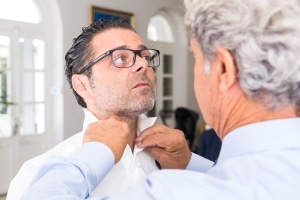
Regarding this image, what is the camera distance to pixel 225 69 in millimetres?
785

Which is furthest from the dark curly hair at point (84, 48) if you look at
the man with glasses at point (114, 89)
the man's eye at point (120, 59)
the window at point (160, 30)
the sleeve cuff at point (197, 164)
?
the window at point (160, 30)

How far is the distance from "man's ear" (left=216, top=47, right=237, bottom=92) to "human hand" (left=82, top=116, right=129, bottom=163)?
37 centimetres

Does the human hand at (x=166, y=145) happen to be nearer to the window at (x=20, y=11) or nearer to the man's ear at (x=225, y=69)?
the man's ear at (x=225, y=69)


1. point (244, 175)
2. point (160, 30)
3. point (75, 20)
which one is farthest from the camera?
point (160, 30)

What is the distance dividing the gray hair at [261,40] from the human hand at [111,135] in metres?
0.41

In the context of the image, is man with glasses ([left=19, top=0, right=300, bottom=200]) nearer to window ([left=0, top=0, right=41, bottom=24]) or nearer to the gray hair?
the gray hair

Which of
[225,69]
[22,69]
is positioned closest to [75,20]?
[22,69]

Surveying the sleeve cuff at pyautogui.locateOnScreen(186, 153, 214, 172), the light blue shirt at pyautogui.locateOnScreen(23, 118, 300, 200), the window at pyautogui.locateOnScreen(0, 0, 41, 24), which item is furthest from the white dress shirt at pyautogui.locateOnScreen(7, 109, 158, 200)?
the window at pyautogui.locateOnScreen(0, 0, 41, 24)

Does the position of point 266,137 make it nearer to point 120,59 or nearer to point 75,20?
point 120,59

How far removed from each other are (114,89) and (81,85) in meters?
0.15

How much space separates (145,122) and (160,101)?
18.8 feet

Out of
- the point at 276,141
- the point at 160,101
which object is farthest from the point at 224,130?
the point at 160,101

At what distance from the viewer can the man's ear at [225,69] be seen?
0.76 metres

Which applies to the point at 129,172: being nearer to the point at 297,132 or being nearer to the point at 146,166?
the point at 146,166
